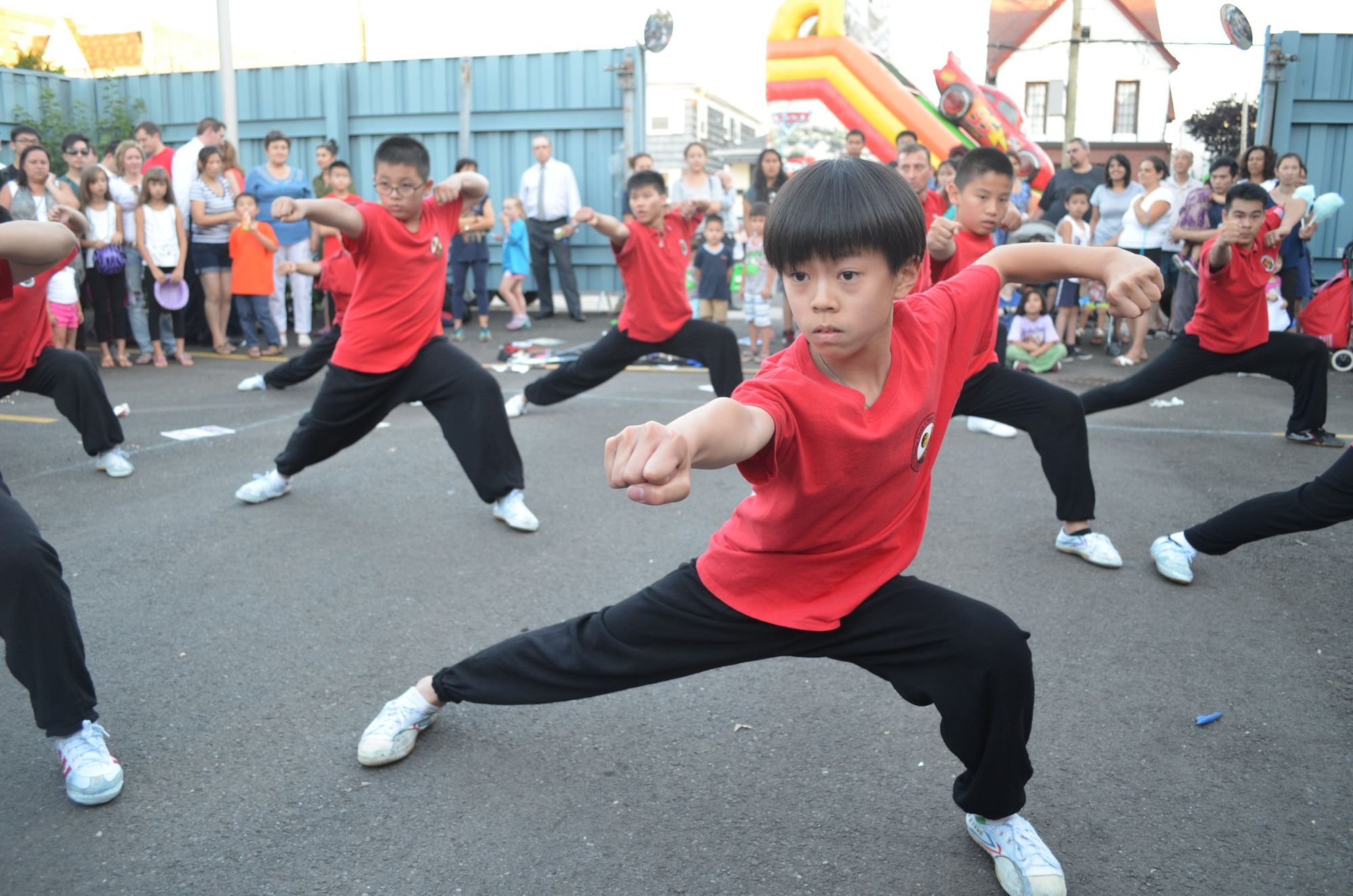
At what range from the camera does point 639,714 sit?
347 cm

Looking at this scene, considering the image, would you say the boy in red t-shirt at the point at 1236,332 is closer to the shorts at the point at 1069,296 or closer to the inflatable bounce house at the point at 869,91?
the shorts at the point at 1069,296

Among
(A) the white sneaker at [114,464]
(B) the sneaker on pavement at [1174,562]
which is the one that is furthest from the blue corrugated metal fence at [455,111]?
(B) the sneaker on pavement at [1174,562]

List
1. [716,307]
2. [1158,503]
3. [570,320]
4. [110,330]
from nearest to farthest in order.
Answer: [1158,503] → [110,330] → [716,307] → [570,320]

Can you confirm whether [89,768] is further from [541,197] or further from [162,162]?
[541,197]

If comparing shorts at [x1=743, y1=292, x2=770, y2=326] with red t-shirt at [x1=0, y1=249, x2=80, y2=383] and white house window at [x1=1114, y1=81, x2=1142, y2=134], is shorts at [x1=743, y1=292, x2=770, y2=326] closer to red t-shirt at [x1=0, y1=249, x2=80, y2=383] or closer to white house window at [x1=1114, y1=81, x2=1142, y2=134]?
red t-shirt at [x1=0, y1=249, x2=80, y2=383]

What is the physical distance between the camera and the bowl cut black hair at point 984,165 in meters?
5.07

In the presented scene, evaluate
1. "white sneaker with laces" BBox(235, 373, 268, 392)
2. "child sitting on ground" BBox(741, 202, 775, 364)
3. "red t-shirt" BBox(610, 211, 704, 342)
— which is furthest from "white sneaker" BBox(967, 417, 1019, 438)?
"white sneaker with laces" BBox(235, 373, 268, 392)

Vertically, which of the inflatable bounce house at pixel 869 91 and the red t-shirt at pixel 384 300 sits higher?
the inflatable bounce house at pixel 869 91

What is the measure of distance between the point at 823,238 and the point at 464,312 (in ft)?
42.0

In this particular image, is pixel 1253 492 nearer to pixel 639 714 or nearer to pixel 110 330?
pixel 639 714

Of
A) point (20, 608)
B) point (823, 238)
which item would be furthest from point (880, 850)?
point (20, 608)

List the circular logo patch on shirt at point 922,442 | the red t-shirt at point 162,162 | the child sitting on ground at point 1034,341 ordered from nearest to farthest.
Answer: the circular logo patch on shirt at point 922,442, the child sitting on ground at point 1034,341, the red t-shirt at point 162,162

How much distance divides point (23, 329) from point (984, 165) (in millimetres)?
5050

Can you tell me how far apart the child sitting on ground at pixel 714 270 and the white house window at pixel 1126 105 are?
3348 cm
